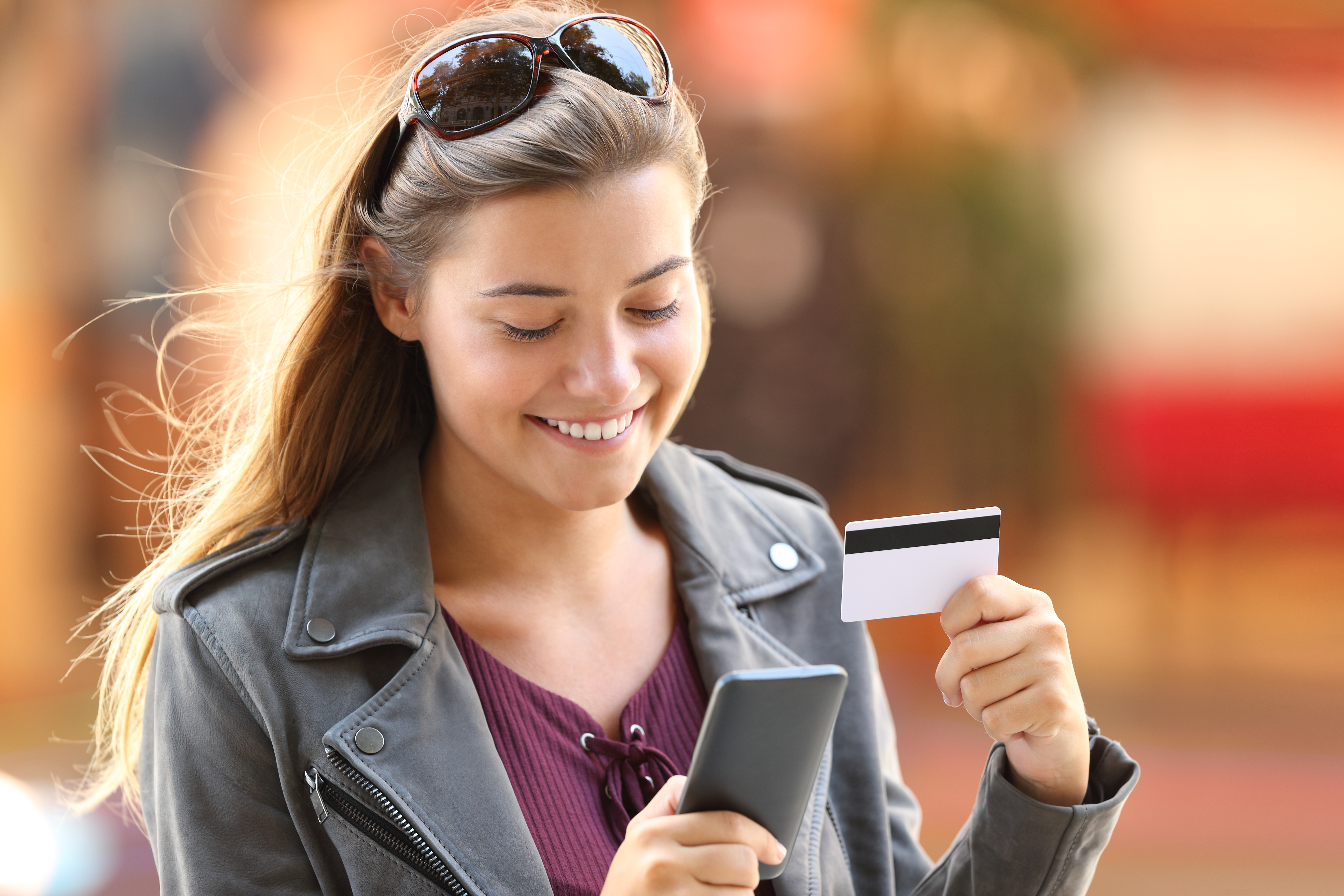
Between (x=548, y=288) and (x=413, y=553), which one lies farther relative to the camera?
(x=413, y=553)

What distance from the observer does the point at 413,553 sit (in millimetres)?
1360

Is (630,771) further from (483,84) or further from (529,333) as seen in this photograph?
(483,84)

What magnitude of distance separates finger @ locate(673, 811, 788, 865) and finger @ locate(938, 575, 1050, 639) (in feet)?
0.92

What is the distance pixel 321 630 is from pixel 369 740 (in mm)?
131

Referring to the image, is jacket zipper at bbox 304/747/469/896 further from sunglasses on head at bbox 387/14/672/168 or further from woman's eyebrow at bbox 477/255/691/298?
sunglasses on head at bbox 387/14/672/168

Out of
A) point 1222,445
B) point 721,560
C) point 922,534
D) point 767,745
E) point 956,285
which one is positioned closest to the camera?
point 767,745

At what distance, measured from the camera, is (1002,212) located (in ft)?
14.7

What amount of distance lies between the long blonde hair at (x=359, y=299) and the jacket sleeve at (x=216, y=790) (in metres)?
0.22

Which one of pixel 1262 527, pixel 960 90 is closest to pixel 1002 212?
pixel 960 90

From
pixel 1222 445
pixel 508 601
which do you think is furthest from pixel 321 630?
pixel 1222 445

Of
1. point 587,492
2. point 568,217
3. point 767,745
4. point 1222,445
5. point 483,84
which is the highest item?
point 483,84

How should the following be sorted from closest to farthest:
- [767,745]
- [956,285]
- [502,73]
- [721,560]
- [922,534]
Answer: [767,745], [922,534], [502,73], [721,560], [956,285]

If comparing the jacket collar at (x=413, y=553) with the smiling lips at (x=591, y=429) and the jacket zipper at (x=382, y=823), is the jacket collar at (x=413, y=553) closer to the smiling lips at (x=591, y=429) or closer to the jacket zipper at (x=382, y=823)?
the jacket zipper at (x=382, y=823)

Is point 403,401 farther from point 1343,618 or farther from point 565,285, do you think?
Result: point 1343,618
